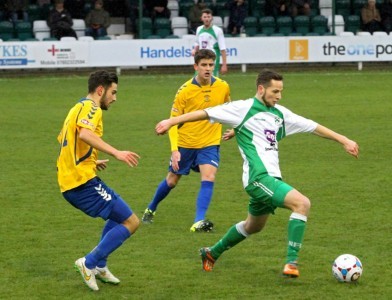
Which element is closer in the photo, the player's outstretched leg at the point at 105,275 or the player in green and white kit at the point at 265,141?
the player in green and white kit at the point at 265,141

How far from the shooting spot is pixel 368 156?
49.6 feet

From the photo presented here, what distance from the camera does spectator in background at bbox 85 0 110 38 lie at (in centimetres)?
3014

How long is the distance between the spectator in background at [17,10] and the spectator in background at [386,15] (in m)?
11.9

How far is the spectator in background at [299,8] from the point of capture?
32.6 m

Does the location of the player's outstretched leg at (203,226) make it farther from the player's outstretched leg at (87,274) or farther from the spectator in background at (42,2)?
the spectator in background at (42,2)

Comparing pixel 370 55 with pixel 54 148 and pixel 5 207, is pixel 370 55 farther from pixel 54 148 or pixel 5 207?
pixel 5 207

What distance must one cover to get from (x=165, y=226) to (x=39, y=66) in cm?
1848

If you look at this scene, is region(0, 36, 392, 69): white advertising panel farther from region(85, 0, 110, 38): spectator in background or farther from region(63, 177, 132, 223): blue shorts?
region(63, 177, 132, 223): blue shorts

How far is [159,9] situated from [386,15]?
7.64 m

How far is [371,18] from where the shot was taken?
31547mm

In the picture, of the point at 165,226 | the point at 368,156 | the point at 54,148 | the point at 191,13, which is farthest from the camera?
the point at 191,13

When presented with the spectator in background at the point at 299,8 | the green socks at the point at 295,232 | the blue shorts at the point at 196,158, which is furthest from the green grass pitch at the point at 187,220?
the spectator in background at the point at 299,8

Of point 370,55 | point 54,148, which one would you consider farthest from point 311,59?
point 54,148

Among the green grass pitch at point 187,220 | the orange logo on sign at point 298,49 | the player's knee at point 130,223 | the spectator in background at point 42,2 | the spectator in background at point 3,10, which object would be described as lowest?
the green grass pitch at point 187,220
